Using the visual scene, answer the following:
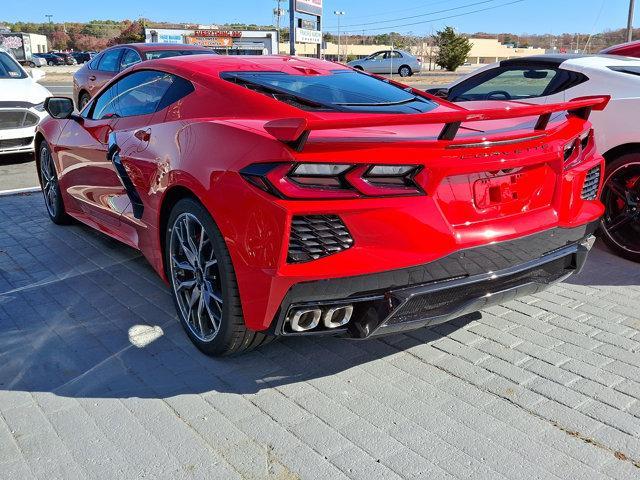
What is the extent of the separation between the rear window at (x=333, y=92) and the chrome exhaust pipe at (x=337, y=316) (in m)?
1.13

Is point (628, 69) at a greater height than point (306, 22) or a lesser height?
lesser

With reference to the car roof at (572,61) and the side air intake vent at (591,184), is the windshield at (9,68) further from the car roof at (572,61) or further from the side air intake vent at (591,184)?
the side air intake vent at (591,184)

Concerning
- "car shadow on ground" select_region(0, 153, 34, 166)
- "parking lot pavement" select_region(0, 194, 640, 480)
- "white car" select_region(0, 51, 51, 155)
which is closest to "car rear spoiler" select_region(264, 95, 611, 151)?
"parking lot pavement" select_region(0, 194, 640, 480)

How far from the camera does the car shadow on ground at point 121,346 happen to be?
117 inches

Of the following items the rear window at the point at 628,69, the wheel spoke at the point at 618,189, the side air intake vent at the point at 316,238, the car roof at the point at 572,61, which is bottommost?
the wheel spoke at the point at 618,189

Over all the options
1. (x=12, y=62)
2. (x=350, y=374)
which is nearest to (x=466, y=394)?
(x=350, y=374)

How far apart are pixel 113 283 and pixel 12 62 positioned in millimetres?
7772

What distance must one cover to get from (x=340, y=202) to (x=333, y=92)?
127 centimetres

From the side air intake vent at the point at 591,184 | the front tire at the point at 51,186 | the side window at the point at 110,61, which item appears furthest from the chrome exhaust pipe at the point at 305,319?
the side window at the point at 110,61

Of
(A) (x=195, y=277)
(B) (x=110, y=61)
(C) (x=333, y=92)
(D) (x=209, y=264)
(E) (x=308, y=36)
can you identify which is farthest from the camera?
(E) (x=308, y=36)

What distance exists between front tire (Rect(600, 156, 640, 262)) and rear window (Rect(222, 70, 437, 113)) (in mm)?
1758

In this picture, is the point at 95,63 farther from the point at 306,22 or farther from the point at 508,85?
the point at 306,22

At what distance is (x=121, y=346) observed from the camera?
3.33 metres

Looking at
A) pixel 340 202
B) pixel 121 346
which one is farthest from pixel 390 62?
pixel 340 202
